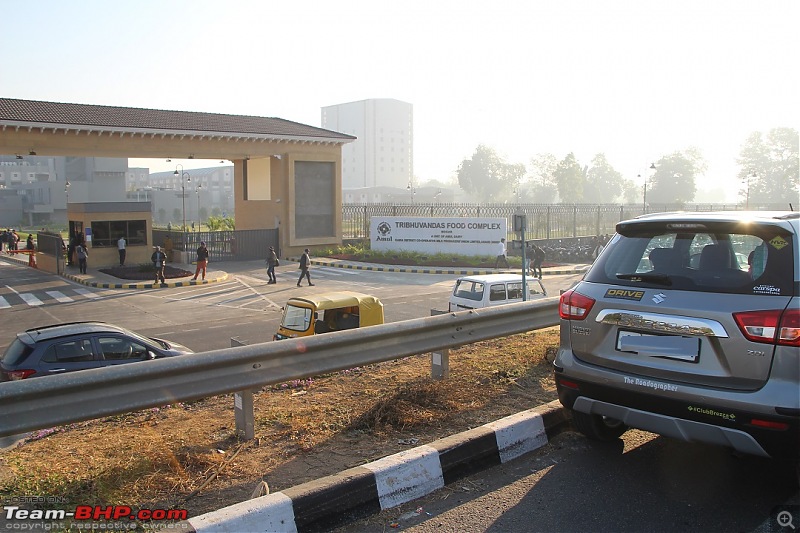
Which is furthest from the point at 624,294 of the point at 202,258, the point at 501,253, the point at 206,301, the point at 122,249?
the point at 122,249

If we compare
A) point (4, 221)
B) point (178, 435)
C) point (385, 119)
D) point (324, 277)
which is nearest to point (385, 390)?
point (178, 435)

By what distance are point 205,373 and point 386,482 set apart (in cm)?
142

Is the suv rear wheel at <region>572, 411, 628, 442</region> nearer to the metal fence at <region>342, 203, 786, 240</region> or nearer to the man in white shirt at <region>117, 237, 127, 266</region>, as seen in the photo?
the man in white shirt at <region>117, 237, 127, 266</region>

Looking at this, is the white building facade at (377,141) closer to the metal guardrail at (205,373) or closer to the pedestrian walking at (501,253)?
the pedestrian walking at (501,253)

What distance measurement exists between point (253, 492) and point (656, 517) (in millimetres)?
2330

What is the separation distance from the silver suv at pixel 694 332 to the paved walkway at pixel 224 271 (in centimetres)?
2393

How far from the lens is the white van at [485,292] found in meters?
15.5

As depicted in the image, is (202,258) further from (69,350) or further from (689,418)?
(689,418)

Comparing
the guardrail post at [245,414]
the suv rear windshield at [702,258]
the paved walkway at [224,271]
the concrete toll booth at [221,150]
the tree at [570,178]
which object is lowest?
the paved walkway at [224,271]

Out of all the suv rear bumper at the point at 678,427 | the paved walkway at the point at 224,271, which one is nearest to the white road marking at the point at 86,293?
the paved walkway at the point at 224,271

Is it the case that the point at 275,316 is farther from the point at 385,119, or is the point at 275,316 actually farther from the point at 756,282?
the point at 385,119

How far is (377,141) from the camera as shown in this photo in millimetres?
180750

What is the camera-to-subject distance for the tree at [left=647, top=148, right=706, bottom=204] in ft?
293

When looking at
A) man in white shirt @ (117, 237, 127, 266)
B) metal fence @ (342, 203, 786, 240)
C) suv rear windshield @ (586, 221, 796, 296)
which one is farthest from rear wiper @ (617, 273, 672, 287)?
metal fence @ (342, 203, 786, 240)
